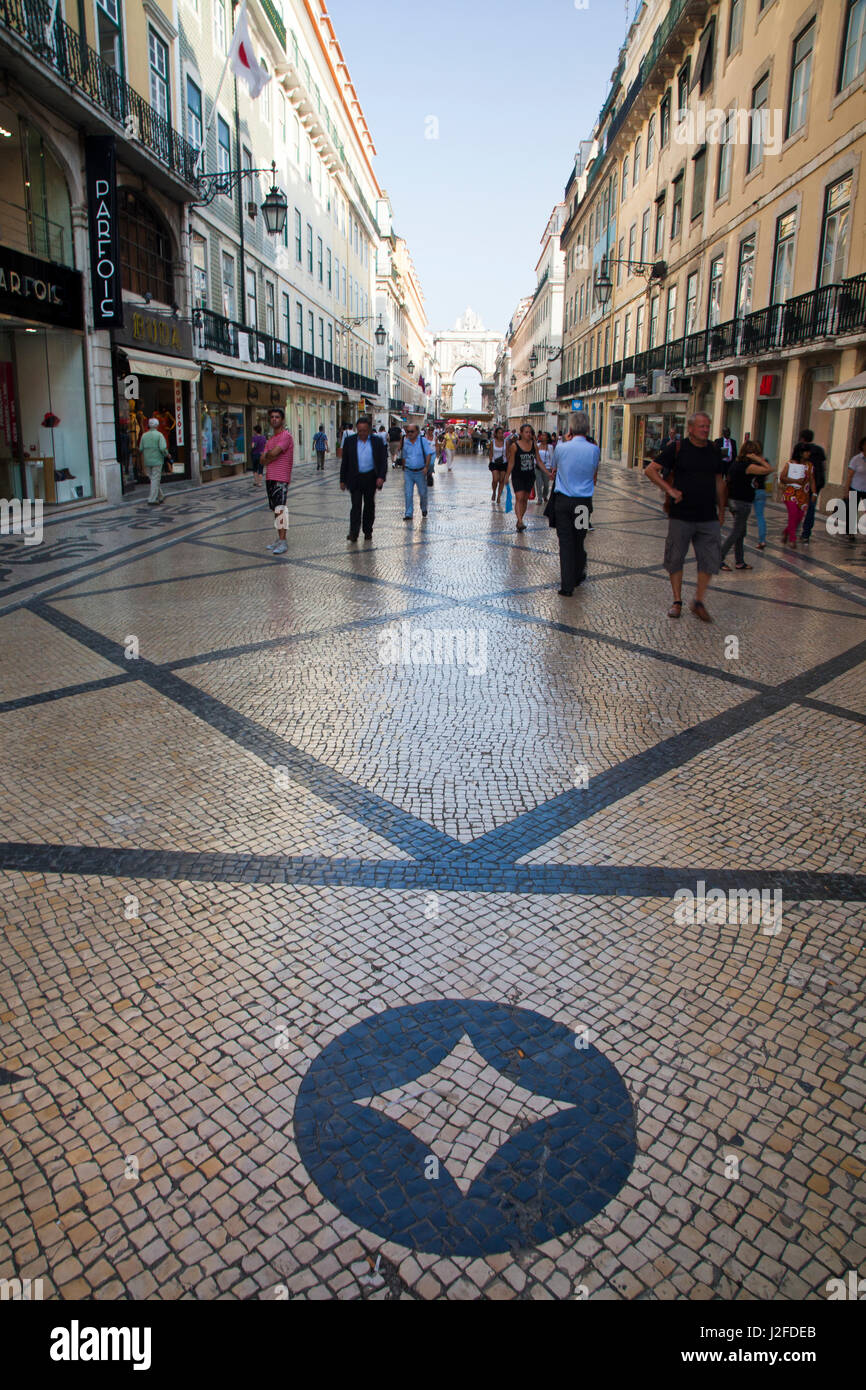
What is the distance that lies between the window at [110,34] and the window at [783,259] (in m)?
14.0

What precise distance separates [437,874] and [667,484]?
16.1 feet

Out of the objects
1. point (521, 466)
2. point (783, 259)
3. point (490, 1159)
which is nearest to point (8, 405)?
point (521, 466)

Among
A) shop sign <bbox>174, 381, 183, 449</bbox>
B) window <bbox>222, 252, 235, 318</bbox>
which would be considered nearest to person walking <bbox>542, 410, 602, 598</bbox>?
shop sign <bbox>174, 381, 183, 449</bbox>

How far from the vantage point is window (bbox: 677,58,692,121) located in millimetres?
27406

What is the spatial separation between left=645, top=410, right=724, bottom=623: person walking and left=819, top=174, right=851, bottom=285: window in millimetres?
12534

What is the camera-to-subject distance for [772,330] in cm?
1939

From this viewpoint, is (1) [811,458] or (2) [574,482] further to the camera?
(1) [811,458]

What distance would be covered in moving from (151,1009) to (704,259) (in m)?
27.9

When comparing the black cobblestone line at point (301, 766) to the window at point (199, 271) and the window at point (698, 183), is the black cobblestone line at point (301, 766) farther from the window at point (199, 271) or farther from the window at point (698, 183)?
the window at point (698, 183)

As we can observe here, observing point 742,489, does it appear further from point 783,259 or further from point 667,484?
point 783,259

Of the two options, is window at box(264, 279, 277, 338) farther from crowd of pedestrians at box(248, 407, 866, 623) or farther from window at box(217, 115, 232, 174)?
crowd of pedestrians at box(248, 407, 866, 623)

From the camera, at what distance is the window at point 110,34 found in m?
16.0
